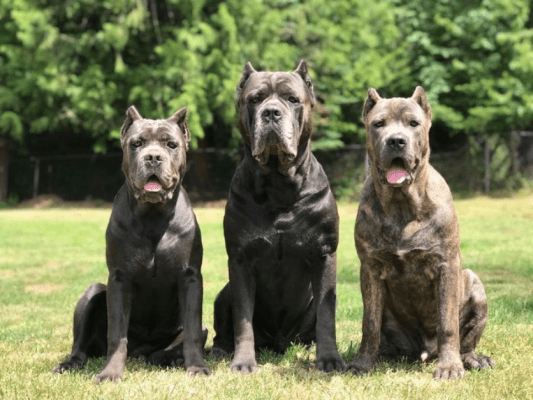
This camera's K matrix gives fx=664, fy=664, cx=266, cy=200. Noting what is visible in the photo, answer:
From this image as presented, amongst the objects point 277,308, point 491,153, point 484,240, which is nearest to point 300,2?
Result: point 491,153

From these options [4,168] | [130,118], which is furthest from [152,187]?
[4,168]

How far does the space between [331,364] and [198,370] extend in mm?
940

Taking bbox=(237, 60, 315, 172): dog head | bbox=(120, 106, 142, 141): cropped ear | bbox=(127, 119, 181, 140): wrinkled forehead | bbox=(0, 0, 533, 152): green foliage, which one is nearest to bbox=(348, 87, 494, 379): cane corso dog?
bbox=(237, 60, 315, 172): dog head

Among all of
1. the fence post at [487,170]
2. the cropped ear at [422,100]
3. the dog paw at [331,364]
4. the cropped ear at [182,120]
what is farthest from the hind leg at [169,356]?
the fence post at [487,170]

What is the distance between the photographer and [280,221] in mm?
4859

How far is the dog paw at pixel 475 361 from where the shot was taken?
4574mm

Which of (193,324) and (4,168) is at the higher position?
(4,168)

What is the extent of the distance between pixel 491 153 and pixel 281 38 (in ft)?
27.5

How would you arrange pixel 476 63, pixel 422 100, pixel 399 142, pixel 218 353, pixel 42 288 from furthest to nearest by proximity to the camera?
pixel 476 63
pixel 42 288
pixel 218 353
pixel 422 100
pixel 399 142

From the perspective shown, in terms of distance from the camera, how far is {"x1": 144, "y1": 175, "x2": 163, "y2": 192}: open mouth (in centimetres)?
459

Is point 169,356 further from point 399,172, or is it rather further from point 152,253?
point 399,172

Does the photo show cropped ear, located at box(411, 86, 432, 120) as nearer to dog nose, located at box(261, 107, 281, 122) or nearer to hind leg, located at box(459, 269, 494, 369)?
dog nose, located at box(261, 107, 281, 122)

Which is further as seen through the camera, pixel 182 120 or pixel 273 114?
pixel 182 120

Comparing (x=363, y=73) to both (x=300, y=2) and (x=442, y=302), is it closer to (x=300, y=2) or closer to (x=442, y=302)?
(x=300, y=2)
